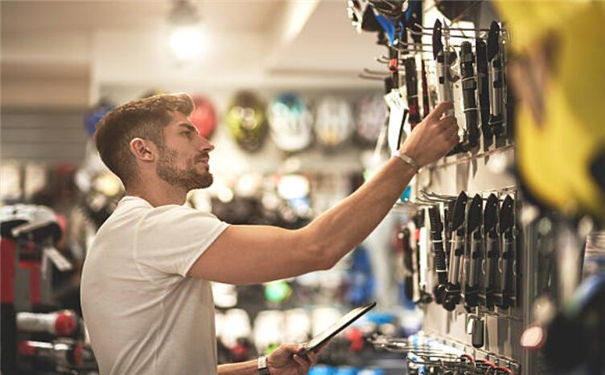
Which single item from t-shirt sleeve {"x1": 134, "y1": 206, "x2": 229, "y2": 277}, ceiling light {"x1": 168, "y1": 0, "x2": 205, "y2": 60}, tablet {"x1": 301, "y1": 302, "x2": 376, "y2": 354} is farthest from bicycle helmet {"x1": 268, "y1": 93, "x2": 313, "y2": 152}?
t-shirt sleeve {"x1": 134, "y1": 206, "x2": 229, "y2": 277}

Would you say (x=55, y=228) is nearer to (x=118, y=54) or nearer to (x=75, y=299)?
(x=75, y=299)

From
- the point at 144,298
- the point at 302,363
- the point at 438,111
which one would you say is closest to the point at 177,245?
the point at 144,298

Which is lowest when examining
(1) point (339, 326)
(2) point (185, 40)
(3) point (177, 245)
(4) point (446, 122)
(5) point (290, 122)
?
(1) point (339, 326)

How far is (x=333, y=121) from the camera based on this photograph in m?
8.72

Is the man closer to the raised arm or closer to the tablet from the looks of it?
the raised arm

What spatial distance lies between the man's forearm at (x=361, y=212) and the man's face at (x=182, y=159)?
542 mm

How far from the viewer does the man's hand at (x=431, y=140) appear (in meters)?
2.32

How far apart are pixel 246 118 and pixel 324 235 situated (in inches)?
251

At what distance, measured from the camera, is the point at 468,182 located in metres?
3.13

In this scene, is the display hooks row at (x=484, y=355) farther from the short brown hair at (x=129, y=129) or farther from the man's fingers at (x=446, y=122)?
the short brown hair at (x=129, y=129)

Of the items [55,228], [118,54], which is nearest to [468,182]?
[55,228]

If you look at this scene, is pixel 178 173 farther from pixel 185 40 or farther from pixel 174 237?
pixel 185 40

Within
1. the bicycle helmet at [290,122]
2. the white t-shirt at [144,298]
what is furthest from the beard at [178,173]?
the bicycle helmet at [290,122]

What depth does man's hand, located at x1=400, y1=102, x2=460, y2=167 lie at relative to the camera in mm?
2320
